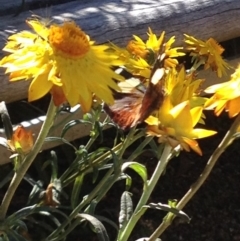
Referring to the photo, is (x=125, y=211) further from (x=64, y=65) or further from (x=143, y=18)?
(x=143, y=18)

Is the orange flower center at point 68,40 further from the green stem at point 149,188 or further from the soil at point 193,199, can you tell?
the soil at point 193,199

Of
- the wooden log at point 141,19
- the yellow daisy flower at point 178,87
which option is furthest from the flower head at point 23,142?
the wooden log at point 141,19

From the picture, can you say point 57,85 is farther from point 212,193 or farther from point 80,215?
point 212,193

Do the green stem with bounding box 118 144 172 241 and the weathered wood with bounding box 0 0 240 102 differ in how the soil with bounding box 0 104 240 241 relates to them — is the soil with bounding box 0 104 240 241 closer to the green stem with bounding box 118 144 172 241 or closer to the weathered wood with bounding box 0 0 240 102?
the weathered wood with bounding box 0 0 240 102

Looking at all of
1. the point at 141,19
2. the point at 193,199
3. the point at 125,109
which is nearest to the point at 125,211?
the point at 125,109

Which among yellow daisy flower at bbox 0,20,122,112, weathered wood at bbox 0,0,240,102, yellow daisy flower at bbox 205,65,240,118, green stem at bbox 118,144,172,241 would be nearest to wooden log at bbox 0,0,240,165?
weathered wood at bbox 0,0,240,102
